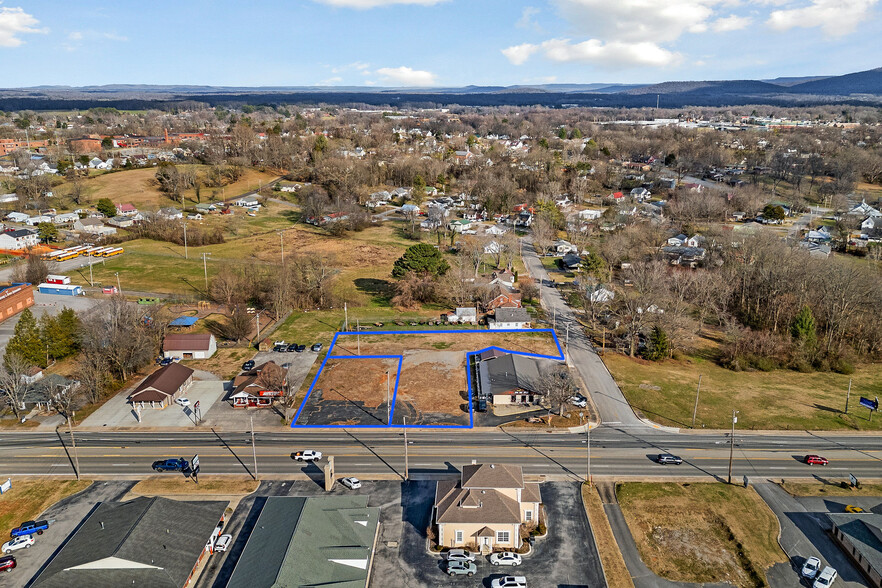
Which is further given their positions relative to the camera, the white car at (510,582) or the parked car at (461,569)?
the parked car at (461,569)

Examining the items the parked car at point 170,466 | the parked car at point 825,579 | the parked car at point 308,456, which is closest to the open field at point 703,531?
the parked car at point 825,579

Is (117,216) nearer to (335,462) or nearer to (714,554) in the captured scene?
(335,462)

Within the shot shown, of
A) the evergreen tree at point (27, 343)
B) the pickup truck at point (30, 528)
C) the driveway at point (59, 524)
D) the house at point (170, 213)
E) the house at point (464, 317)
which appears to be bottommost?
the driveway at point (59, 524)

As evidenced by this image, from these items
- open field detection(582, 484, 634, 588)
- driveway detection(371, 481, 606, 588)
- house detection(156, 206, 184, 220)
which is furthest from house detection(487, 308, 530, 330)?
house detection(156, 206, 184, 220)

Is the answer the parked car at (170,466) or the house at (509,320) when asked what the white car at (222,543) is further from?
the house at (509,320)

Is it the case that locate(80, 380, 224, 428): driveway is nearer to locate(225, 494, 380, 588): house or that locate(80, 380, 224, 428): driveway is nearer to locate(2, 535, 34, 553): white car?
locate(2, 535, 34, 553): white car

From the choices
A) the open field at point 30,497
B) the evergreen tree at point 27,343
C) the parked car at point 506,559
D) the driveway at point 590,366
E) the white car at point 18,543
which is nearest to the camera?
the parked car at point 506,559

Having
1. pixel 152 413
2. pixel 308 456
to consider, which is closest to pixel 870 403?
pixel 308 456

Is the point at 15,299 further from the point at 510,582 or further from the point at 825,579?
the point at 825,579
